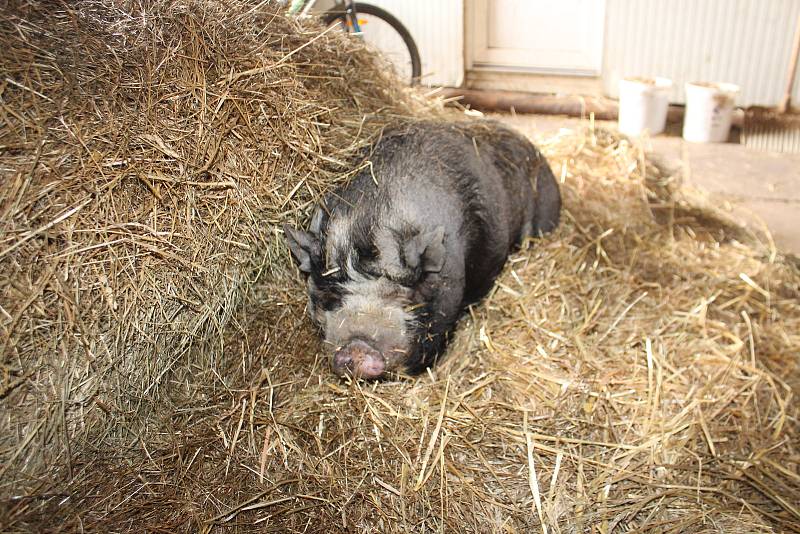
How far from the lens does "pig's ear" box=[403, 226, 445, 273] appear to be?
3.02 metres

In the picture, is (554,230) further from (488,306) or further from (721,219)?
(721,219)

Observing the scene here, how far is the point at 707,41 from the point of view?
6.47 metres

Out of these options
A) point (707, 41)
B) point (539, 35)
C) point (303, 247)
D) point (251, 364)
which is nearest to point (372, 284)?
point (303, 247)

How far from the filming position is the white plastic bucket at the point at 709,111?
616cm

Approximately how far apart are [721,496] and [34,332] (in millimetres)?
2589

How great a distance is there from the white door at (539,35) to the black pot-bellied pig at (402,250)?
386cm

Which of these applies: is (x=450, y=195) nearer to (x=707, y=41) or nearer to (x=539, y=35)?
(x=539, y=35)

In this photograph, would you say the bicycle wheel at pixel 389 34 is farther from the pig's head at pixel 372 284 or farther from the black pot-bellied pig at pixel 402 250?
the pig's head at pixel 372 284

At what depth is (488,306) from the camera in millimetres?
3633

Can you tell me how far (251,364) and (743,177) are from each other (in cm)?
456

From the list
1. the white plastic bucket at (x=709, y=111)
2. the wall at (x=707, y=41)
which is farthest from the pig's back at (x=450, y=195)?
the wall at (x=707, y=41)

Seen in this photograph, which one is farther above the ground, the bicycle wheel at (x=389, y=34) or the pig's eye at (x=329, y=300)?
the bicycle wheel at (x=389, y=34)

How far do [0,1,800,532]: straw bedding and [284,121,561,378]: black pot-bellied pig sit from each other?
0.13 metres

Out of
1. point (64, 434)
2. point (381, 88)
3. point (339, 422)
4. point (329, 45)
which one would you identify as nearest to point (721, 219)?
point (381, 88)
